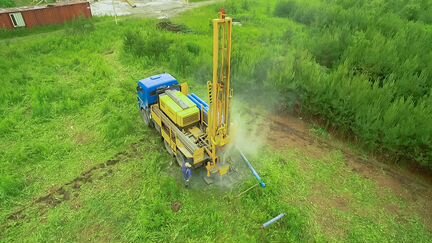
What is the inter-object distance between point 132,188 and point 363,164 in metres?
7.55

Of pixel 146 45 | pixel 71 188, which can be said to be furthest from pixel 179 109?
pixel 146 45

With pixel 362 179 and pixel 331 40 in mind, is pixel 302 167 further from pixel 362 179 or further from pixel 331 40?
pixel 331 40

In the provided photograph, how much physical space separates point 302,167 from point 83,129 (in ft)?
26.6

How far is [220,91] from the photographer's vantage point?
289 inches

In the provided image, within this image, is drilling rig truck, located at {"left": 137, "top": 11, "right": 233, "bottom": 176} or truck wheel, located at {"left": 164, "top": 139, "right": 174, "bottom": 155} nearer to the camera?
drilling rig truck, located at {"left": 137, "top": 11, "right": 233, "bottom": 176}

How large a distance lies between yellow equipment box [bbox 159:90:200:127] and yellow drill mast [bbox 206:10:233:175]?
1.10 metres

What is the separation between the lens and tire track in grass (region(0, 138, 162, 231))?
790 centimetres

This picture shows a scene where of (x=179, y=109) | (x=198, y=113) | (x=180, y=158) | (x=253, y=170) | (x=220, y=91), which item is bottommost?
(x=253, y=170)

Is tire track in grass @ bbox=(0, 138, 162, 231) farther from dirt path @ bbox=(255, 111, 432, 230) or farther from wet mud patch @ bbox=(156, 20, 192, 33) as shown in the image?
wet mud patch @ bbox=(156, 20, 192, 33)

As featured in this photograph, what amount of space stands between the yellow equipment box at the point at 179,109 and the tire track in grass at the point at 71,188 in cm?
172

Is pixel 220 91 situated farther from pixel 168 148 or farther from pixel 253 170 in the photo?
pixel 168 148

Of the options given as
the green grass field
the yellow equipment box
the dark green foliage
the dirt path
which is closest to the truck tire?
the green grass field

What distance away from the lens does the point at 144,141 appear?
34.5 feet

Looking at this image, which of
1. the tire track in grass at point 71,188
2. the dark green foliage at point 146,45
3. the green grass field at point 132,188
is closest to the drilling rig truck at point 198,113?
the green grass field at point 132,188
